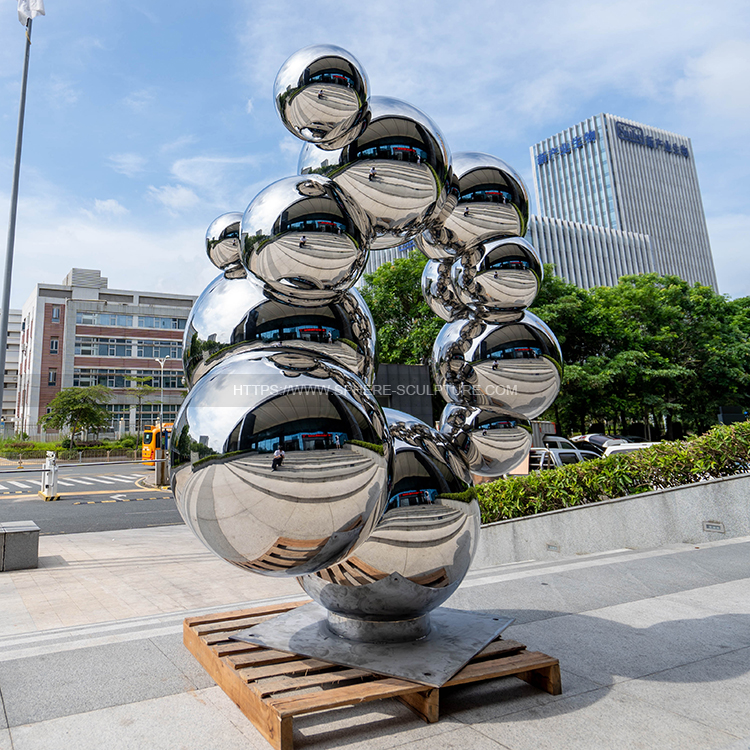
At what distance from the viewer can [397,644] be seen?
341cm

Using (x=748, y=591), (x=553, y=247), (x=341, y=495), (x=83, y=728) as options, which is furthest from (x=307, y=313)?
(x=553, y=247)

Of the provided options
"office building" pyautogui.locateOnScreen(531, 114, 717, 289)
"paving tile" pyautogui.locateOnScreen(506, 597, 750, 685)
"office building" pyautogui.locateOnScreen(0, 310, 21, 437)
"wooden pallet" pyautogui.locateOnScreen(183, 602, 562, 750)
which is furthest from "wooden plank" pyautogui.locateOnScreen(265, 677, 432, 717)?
"office building" pyautogui.locateOnScreen(531, 114, 717, 289)

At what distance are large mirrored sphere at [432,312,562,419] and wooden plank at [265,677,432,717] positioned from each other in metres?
1.98

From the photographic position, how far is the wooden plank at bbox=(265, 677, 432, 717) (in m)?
2.60

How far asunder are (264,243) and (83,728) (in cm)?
270

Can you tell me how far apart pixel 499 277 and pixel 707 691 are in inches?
112

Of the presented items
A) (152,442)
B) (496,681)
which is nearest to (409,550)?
(496,681)

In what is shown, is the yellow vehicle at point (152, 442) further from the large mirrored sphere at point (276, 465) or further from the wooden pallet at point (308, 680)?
the large mirrored sphere at point (276, 465)

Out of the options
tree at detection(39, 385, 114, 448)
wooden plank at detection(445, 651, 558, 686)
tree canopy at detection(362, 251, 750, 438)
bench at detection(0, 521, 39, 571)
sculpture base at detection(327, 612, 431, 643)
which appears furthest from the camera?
tree at detection(39, 385, 114, 448)

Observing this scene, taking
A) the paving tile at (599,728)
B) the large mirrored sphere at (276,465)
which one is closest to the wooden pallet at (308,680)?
the paving tile at (599,728)

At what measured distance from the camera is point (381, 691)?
279 cm

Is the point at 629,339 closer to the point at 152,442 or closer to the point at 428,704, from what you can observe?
the point at 428,704

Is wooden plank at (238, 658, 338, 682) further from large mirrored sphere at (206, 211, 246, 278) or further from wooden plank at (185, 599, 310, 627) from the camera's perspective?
large mirrored sphere at (206, 211, 246, 278)

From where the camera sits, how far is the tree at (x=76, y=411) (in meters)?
53.2
